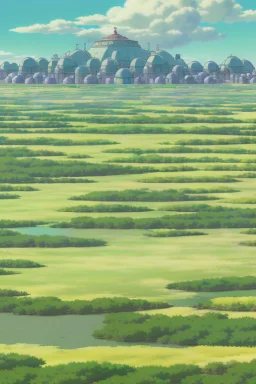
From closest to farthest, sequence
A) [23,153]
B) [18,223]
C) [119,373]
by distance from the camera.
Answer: [119,373]
[18,223]
[23,153]

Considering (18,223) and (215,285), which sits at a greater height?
(215,285)

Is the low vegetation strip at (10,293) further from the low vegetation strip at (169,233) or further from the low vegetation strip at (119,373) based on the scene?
the low vegetation strip at (169,233)

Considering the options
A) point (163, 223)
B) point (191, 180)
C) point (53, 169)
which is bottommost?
point (191, 180)

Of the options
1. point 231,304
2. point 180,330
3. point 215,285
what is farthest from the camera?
point 215,285

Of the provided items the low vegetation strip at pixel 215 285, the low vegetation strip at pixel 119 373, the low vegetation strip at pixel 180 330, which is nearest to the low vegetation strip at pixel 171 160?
the low vegetation strip at pixel 215 285

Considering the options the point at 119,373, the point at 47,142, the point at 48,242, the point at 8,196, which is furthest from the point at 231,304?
the point at 47,142

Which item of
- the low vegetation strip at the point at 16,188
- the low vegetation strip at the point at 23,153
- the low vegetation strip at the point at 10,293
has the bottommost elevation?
the low vegetation strip at the point at 23,153

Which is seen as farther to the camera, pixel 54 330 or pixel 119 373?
pixel 54 330

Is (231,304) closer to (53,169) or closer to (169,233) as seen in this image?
(169,233)
